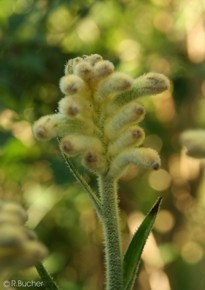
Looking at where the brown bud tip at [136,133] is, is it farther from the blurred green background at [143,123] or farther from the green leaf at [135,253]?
the blurred green background at [143,123]

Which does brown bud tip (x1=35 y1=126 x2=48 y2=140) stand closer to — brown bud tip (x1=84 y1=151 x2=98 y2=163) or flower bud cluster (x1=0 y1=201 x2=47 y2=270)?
brown bud tip (x1=84 y1=151 x2=98 y2=163)

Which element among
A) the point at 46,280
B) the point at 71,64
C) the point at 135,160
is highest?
the point at 71,64

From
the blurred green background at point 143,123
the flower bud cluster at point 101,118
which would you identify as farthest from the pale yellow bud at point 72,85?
the blurred green background at point 143,123

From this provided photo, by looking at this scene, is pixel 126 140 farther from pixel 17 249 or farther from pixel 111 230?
pixel 17 249

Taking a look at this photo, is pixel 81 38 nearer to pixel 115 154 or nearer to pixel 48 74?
pixel 48 74

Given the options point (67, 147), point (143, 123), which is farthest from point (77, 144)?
point (143, 123)

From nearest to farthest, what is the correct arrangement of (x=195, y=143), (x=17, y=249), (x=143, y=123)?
(x=17, y=249), (x=195, y=143), (x=143, y=123)
